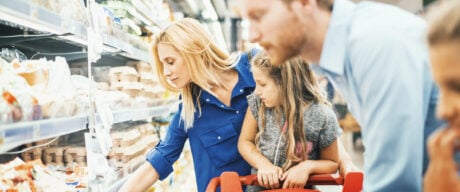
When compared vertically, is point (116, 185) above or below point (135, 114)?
below

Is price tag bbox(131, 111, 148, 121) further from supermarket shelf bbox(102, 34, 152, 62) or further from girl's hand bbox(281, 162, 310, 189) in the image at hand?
girl's hand bbox(281, 162, 310, 189)

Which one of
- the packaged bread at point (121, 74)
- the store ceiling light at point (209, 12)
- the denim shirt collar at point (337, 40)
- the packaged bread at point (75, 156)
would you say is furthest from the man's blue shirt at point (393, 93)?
the store ceiling light at point (209, 12)

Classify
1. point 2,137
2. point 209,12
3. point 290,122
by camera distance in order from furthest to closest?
1. point 209,12
2. point 290,122
3. point 2,137

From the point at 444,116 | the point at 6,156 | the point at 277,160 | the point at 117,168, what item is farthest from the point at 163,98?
the point at 444,116

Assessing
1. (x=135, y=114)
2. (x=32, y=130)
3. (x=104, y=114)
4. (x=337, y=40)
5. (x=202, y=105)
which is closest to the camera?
(x=337, y=40)

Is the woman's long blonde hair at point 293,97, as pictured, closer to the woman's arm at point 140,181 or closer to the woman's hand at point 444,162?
the woman's arm at point 140,181

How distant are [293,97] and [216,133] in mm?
446

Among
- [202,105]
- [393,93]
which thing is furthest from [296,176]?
[393,93]

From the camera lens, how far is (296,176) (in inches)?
58.9

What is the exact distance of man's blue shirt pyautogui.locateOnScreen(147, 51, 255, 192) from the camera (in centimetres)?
190

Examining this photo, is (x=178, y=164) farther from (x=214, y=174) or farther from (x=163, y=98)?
(x=214, y=174)

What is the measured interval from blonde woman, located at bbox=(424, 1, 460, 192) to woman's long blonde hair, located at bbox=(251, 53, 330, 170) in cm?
107

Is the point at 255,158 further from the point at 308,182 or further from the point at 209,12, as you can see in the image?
the point at 209,12

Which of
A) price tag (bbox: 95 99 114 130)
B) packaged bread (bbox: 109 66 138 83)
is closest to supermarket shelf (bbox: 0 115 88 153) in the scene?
price tag (bbox: 95 99 114 130)
